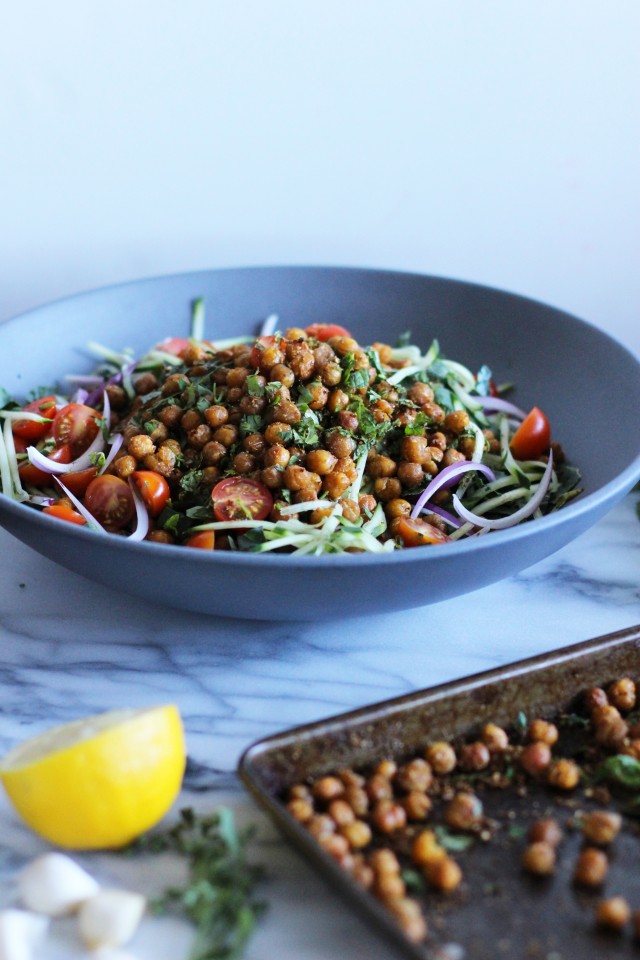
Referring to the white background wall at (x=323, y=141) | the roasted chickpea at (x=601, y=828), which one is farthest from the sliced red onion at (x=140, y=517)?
the white background wall at (x=323, y=141)

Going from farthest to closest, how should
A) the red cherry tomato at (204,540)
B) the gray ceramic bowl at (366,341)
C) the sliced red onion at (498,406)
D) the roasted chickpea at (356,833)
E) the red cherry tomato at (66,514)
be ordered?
the sliced red onion at (498,406) < the red cherry tomato at (66,514) < the red cherry tomato at (204,540) < the gray ceramic bowl at (366,341) < the roasted chickpea at (356,833)

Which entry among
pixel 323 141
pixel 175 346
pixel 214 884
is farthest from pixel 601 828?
pixel 323 141

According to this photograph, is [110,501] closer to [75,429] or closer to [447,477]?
[75,429]

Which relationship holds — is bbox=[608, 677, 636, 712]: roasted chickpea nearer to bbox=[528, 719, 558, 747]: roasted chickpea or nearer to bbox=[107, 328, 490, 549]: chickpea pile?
bbox=[528, 719, 558, 747]: roasted chickpea

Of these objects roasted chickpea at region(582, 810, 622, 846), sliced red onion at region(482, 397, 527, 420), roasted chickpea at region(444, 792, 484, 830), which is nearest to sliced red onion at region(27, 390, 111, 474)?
Result: sliced red onion at region(482, 397, 527, 420)

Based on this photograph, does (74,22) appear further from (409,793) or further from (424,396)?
(409,793)

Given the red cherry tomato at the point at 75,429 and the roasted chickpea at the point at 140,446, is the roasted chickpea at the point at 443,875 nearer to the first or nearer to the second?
the roasted chickpea at the point at 140,446

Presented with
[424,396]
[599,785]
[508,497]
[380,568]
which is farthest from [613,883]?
[424,396]
